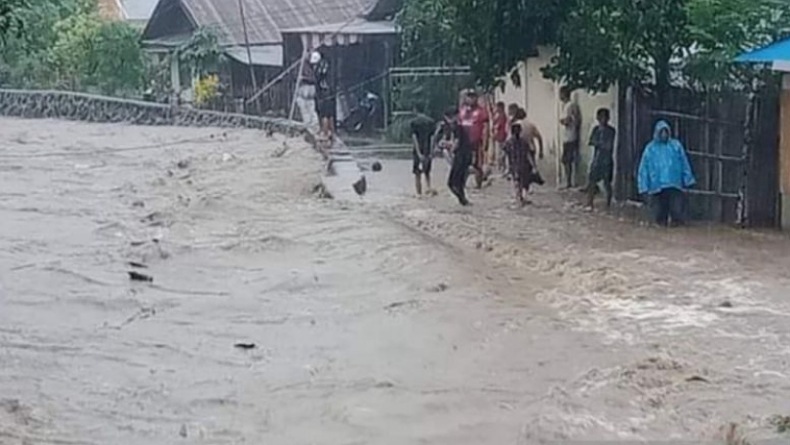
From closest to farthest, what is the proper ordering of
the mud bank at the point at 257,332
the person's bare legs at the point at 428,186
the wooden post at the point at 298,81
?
the mud bank at the point at 257,332, the person's bare legs at the point at 428,186, the wooden post at the point at 298,81

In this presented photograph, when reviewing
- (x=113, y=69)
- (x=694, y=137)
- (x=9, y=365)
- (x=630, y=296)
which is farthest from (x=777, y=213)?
(x=113, y=69)

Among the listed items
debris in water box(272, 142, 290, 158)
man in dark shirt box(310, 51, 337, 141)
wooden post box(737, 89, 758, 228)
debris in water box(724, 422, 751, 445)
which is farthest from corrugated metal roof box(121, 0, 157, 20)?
debris in water box(724, 422, 751, 445)

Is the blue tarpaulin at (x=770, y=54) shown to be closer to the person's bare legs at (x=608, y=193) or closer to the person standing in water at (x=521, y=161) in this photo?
the person's bare legs at (x=608, y=193)

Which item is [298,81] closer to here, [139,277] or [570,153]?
[570,153]

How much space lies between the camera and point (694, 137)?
17.5 metres

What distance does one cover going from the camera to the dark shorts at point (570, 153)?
2069cm

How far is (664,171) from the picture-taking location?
16.5m

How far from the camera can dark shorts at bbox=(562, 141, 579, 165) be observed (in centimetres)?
2069

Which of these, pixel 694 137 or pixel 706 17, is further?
pixel 694 137

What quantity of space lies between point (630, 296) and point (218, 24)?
2721cm

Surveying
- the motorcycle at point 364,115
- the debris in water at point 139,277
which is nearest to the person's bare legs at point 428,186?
the debris in water at point 139,277

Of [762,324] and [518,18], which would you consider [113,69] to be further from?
[762,324]

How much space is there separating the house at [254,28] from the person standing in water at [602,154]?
16.8 m

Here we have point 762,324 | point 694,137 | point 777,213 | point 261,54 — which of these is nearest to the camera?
point 762,324
